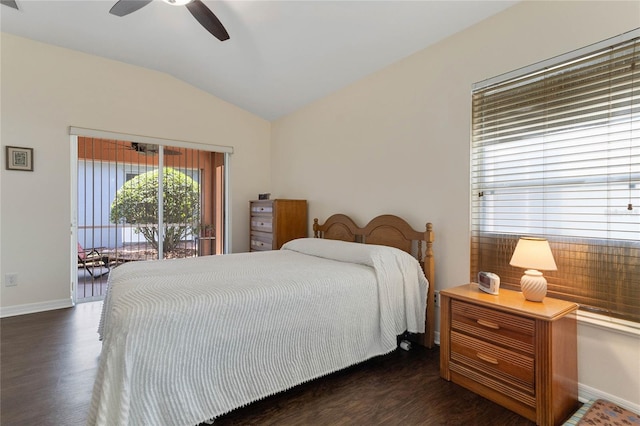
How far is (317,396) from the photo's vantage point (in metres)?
1.92

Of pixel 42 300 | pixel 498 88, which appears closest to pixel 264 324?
pixel 498 88

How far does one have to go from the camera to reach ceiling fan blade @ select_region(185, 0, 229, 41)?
2.27 metres

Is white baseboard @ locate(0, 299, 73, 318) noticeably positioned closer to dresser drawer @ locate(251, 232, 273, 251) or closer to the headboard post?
dresser drawer @ locate(251, 232, 273, 251)

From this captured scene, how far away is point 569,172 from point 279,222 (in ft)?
9.60

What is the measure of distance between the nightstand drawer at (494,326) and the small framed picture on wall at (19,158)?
4.37m

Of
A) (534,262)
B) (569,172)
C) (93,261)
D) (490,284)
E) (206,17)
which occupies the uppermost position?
(206,17)

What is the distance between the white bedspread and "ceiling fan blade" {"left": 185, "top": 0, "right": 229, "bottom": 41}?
6.09 ft

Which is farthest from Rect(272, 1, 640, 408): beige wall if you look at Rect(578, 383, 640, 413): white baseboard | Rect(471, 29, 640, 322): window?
Rect(471, 29, 640, 322): window

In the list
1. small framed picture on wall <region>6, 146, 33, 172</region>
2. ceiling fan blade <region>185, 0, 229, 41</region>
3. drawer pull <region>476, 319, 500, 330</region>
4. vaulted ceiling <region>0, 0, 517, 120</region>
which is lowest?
drawer pull <region>476, 319, 500, 330</region>

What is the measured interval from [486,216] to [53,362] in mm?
3393

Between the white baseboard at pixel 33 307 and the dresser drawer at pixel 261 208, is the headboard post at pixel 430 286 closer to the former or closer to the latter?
the dresser drawer at pixel 261 208

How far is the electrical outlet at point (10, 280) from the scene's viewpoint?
3.32 meters

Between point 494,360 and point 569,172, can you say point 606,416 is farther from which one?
point 569,172

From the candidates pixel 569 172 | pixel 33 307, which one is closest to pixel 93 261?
pixel 33 307
